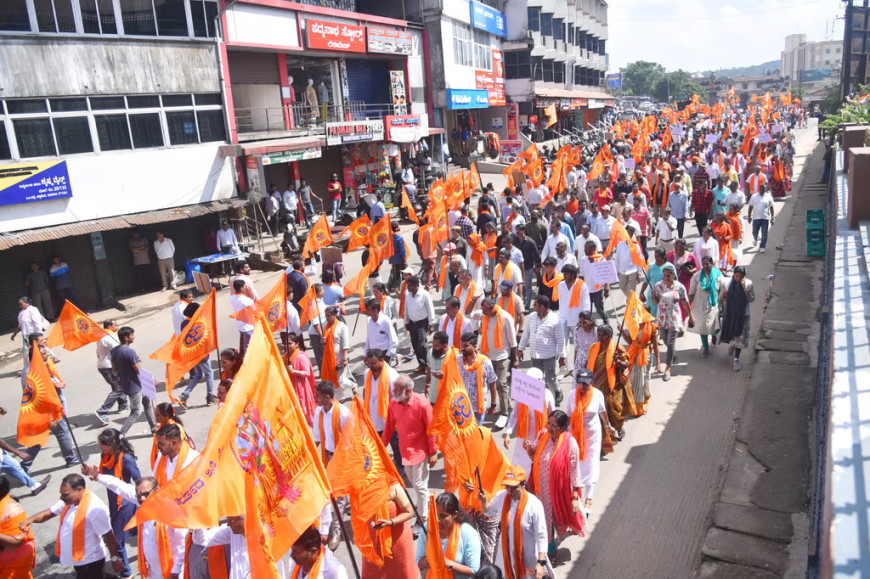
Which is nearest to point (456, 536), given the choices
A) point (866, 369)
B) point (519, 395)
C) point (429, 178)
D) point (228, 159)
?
point (519, 395)

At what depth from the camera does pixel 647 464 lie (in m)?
7.13

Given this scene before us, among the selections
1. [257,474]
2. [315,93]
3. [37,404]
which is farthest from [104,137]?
[257,474]

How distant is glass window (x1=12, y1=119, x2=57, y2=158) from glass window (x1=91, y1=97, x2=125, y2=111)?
1.14 m

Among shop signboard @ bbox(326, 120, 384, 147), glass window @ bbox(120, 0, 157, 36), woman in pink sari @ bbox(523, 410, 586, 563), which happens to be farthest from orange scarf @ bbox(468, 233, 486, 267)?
shop signboard @ bbox(326, 120, 384, 147)

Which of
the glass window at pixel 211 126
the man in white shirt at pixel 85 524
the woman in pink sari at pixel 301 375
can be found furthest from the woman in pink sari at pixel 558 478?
the glass window at pixel 211 126

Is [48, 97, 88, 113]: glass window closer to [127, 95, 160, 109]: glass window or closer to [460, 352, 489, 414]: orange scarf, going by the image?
[127, 95, 160, 109]: glass window

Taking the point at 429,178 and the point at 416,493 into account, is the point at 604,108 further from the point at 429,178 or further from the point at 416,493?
the point at 416,493

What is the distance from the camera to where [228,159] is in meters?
18.4

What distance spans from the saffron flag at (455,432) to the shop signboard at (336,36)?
18.2m

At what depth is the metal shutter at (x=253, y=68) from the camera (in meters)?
20.4

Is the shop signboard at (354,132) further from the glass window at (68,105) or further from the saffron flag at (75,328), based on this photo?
the saffron flag at (75,328)

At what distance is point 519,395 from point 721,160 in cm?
1704

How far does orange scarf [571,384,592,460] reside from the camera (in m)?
6.02

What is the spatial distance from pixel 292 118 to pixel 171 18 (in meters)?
5.85
